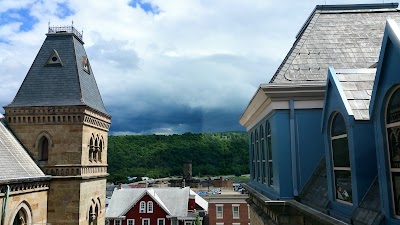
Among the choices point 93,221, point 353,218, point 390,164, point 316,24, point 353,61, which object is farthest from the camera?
point 93,221

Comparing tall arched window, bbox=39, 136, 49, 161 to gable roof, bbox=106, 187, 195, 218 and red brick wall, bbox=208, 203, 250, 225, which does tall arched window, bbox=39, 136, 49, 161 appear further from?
red brick wall, bbox=208, 203, 250, 225

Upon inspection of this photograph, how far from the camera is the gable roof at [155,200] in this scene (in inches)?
1784

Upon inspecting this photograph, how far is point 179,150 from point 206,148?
10.1 m

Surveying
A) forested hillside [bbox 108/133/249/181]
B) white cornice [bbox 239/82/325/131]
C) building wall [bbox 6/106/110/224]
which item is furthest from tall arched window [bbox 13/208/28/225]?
forested hillside [bbox 108/133/249/181]

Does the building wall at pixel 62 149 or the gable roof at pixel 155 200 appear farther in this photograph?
the gable roof at pixel 155 200

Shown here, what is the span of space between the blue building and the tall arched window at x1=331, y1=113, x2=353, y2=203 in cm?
2

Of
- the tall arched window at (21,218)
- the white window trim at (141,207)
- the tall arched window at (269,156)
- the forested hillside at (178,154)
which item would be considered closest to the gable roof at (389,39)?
the tall arched window at (269,156)

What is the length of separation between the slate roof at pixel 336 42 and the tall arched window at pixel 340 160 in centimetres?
286

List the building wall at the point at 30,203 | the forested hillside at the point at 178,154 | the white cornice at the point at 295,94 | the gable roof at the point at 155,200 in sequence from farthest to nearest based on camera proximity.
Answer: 1. the forested hillside at the point at 178,154
2. the gable roof at the point at 155,200
3. the building wall at the point at 30,203
4. the white cornice at the point at 295,94

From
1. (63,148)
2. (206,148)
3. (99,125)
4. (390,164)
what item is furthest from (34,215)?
(206,148)

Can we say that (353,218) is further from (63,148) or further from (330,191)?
(63,148)

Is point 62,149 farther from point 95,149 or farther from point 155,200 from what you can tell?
point 155,200

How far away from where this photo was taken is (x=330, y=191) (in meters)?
7.20

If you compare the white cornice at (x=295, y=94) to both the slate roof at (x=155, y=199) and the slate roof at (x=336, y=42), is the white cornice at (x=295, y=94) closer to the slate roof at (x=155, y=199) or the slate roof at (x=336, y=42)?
the slate roof at (x=336, y=42)
